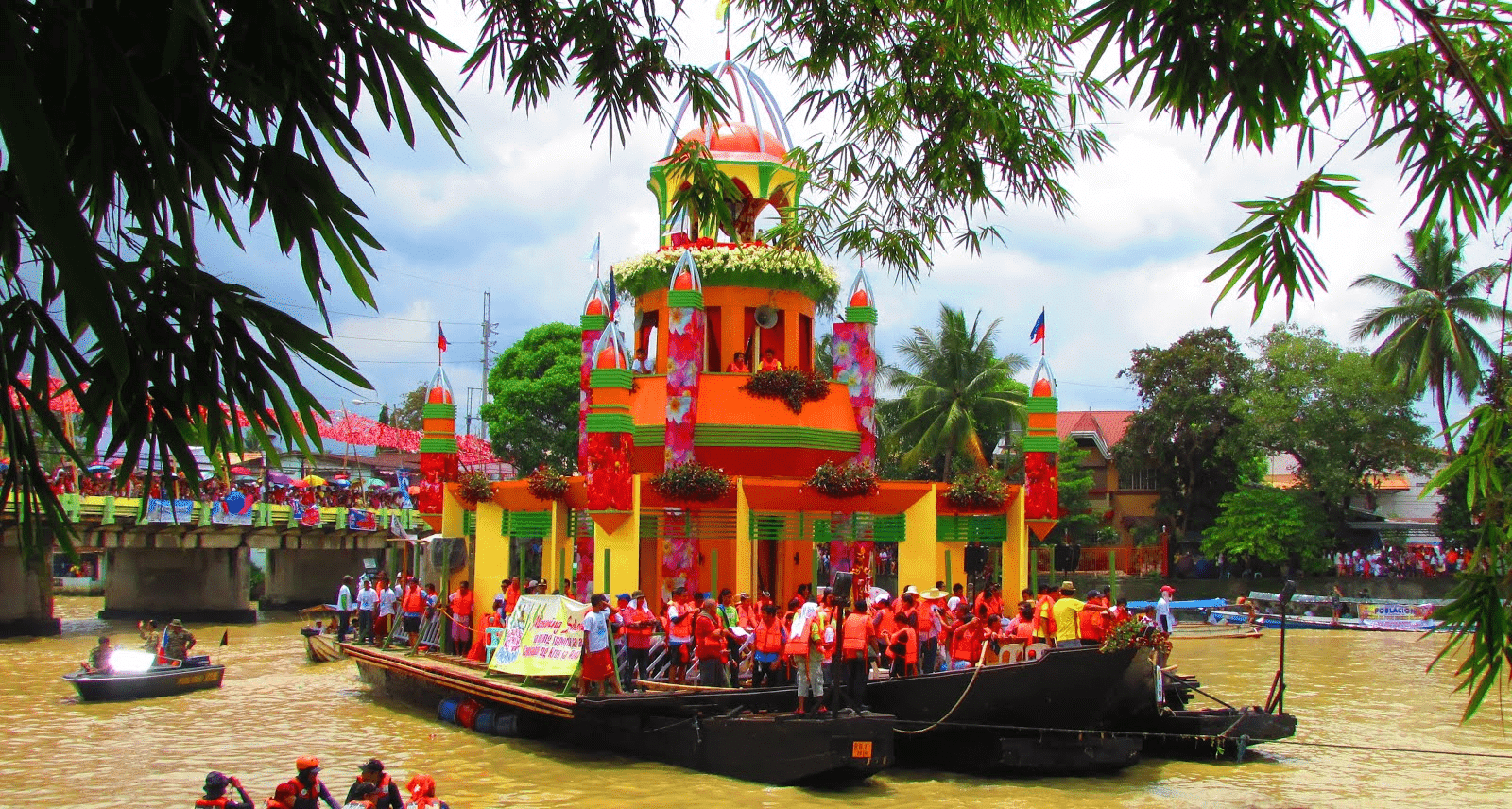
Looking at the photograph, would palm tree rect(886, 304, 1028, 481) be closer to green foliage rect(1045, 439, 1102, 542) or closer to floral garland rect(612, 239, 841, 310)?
green foliage rect(1045, 439, 1102, 542)

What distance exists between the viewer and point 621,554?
20.7 m

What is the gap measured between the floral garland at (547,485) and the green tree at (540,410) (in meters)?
31.1

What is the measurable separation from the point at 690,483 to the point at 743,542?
1249 mm

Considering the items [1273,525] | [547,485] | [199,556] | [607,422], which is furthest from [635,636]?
[199,556]

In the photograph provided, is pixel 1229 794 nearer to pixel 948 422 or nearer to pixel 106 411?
pixel 106 411

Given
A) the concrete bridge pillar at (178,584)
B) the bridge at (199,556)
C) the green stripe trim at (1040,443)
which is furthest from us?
the concrete bridge pillar at (178,584)

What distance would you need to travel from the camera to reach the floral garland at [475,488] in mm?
24156

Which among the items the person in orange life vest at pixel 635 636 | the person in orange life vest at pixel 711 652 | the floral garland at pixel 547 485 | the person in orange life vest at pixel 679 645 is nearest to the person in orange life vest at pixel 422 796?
the person in orange life vest at pixel 711 652

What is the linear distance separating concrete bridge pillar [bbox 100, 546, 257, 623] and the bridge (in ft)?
0.10

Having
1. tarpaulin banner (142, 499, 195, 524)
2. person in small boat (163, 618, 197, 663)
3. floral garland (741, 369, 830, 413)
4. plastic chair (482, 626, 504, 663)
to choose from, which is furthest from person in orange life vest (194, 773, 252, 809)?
tarpaulin banner (142, 499, 195, 524)

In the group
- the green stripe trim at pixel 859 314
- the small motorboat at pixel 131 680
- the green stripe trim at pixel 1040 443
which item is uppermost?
the green stripe trim at pixel 859 314

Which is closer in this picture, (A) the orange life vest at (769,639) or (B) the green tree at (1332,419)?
(A) the orange life vest at (769,639)

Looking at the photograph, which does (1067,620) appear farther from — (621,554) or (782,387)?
(782,387)

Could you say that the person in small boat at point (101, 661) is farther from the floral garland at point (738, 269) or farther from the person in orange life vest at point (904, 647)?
the person in orange life vest at point (904, 647)
